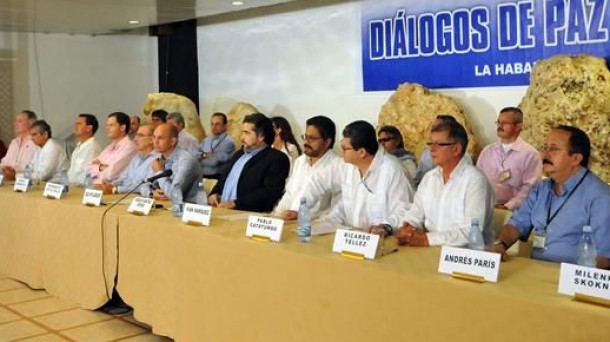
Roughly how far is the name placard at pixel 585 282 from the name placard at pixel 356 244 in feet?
2.05

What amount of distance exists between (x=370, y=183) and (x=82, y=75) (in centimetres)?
710

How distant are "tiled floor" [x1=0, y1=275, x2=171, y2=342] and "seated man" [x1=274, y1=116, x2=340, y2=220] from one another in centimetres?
95

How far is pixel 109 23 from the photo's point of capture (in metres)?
8.16

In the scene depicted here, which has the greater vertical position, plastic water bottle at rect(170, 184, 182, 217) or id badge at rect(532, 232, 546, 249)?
plastic water bottle at rect(170, 184, 182, 217)

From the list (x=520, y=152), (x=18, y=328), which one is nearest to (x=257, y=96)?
(x=520, y=152)

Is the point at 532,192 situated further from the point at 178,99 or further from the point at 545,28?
the point at 178,99

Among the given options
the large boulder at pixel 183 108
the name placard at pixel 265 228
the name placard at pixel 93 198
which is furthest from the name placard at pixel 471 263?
the large boulder at pixel 183 108

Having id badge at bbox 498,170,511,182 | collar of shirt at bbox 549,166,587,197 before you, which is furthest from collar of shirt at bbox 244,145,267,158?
collar of shirt at bbox 549,166,587,197

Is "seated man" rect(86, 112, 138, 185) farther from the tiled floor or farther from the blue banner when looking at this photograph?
the blue banner

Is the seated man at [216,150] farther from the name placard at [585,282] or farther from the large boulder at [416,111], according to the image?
the name placard at [585,282]

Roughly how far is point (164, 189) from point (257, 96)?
3.87m

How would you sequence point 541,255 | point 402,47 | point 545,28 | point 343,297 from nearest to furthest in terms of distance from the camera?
point 343,297, point 541,255, point 545,28, point 402,47

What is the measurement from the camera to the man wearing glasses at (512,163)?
441 centimetres

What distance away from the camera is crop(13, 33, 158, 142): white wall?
349 inches
